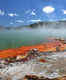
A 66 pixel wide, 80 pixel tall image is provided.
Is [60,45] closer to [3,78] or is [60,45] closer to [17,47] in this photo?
[17,47]

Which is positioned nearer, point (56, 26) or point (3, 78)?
point (3, 78)

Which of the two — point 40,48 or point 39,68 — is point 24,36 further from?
point 39,68

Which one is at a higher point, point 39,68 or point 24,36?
point 24,36

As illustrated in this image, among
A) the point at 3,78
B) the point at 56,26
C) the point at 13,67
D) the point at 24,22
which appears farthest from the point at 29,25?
the point at 3,78

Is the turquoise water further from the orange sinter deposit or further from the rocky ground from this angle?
the rocky ground

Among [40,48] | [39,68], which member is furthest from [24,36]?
[39,68]

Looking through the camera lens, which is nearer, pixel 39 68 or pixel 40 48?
pixel 39 68

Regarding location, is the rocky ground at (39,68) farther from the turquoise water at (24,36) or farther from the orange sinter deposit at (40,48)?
the turquoise water at (24,36)
